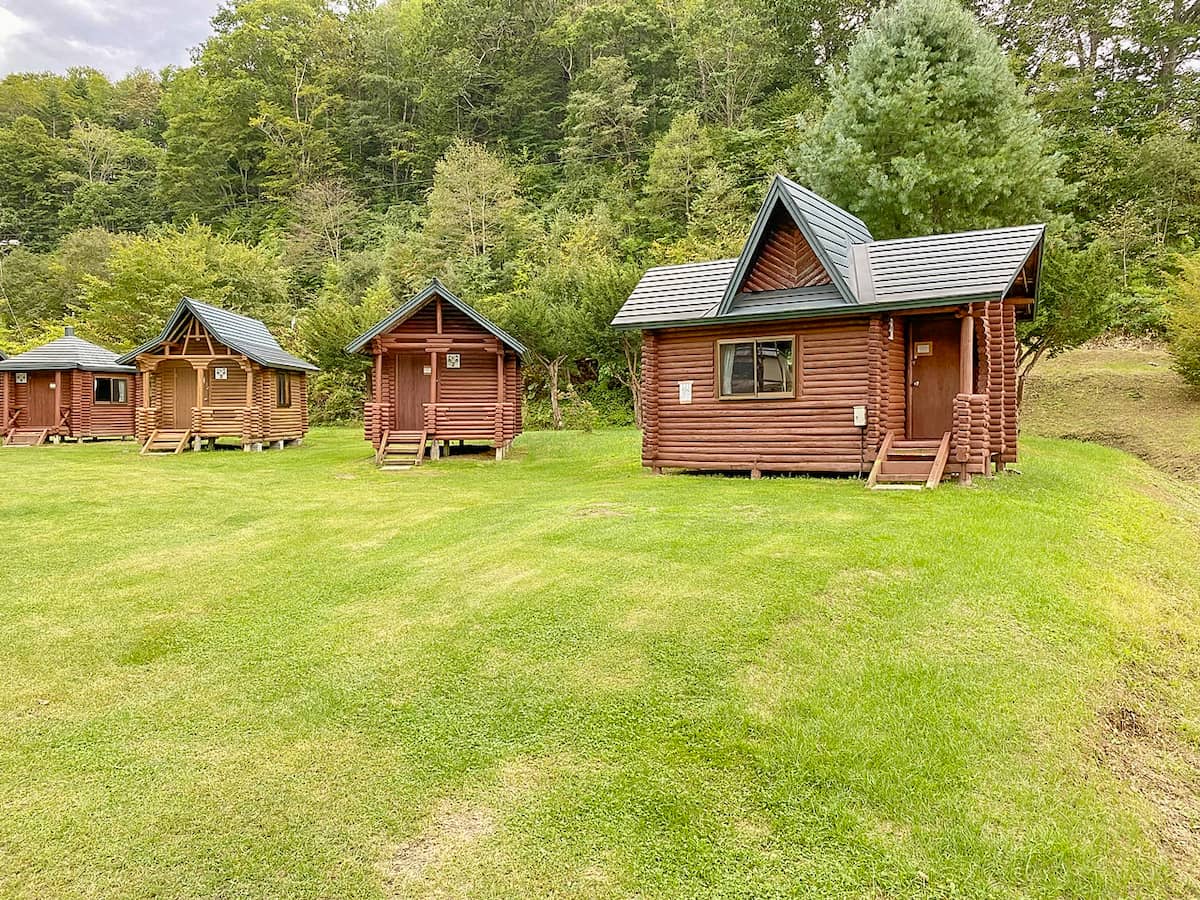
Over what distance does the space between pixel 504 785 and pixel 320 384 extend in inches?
1260

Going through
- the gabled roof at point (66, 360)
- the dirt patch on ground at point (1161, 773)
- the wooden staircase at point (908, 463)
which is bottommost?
the dirt patch on ground at point (1161, 773)

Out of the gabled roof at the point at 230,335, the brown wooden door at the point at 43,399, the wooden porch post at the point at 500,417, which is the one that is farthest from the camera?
the brown wooden door at the point at 43,399

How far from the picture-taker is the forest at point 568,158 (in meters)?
22.9

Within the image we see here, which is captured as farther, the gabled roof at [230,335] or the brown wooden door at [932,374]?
the gabled roof at [230,335]

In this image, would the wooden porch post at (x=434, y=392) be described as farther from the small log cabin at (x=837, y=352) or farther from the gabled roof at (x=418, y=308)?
the small log cabin at (x=837, y=352)

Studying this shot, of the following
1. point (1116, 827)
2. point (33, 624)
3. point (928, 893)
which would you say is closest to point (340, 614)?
point (33, 624)

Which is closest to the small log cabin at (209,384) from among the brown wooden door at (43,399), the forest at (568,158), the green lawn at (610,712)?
the brown wooden door at (43,399)

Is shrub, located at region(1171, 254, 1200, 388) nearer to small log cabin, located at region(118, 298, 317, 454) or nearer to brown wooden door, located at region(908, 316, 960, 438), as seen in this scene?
brown wooden door, located at region(908, 316, 960, 438)

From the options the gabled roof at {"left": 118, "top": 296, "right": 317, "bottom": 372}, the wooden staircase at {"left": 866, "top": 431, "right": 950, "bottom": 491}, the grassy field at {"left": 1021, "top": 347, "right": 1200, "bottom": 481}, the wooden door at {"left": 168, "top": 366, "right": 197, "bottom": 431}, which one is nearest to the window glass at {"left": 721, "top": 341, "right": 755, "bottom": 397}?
the wooden staircase at {"left": 866, "top": 431, "right": 950, "bottom": 491}

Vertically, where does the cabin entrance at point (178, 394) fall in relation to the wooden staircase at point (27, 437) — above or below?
above

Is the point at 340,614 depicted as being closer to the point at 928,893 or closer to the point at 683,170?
the point at 928,893

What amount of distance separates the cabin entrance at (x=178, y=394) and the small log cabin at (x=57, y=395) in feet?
16.7

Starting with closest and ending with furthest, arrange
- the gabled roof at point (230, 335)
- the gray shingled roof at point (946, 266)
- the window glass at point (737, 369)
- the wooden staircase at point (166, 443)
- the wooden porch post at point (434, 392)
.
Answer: the gray shingled roof at point (946, 266) < the window glass at point (737, 369) < the wooden porch post at point (434, 392) < the gabled roof at point (230, 335) < the wooden staircase at point (166, 443)

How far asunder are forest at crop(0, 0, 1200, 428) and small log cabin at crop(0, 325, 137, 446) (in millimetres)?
6897
